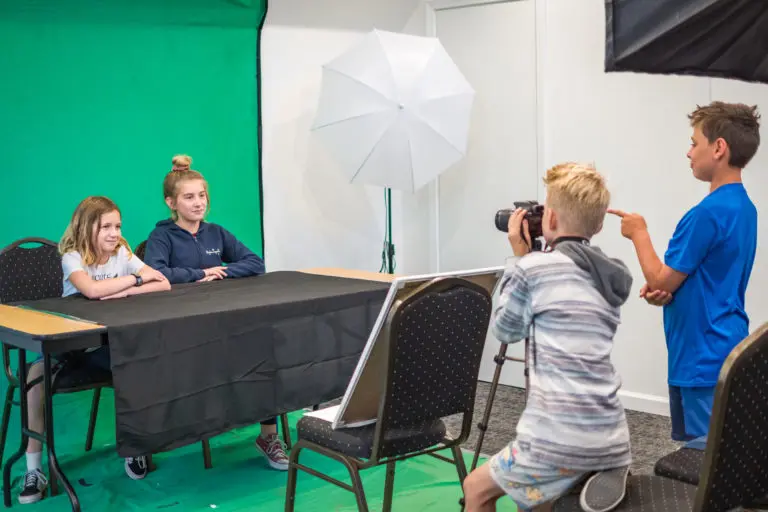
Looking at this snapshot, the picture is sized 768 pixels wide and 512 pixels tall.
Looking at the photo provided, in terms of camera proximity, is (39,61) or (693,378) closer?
(693,378)

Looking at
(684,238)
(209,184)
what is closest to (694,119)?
(684,238)

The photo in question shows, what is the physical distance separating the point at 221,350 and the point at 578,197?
1.63 meters

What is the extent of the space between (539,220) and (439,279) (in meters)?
0.30

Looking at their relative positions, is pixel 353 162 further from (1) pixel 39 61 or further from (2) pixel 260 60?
(1) pixel 39 61

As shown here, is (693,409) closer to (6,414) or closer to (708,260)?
(708,260)

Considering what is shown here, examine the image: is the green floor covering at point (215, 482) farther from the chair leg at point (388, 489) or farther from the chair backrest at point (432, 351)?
the chair backrest at point (432, 351)

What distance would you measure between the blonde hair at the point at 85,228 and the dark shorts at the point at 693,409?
7.24ft

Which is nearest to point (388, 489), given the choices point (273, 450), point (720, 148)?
point (273, 450)

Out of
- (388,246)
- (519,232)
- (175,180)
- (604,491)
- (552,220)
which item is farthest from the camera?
(388,246)

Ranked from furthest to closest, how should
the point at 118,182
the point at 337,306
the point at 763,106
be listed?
the point at 118,182, the point at 763,106, the point at 337,306

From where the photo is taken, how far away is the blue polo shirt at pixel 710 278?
2334 mm

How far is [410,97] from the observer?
4156 millimetres

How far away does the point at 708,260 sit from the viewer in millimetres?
2373

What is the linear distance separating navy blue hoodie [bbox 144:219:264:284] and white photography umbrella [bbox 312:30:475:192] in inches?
28.6
